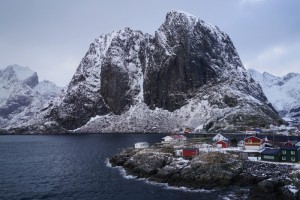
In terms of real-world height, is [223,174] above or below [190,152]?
below

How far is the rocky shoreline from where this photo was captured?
6091 centimetres

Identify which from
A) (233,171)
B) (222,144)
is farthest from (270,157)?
(222,144)

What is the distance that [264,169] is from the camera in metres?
71.3

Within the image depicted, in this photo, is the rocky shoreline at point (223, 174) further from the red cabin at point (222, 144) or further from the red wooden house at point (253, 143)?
the red cabin at point (222, 144)

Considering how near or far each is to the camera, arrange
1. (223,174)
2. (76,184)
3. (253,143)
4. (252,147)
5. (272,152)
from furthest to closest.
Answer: (253,143)
(252,147)
(272,152)
(76,184)
(223,174)

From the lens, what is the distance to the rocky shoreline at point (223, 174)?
6091 centimetres

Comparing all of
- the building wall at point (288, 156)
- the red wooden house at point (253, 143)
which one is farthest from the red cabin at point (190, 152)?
the building wall at point (288, 156)

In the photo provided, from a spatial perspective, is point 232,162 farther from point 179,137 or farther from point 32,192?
point 179,137

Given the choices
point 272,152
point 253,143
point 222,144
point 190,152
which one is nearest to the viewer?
point 272,152

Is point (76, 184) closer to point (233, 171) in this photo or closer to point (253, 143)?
point (233, 171)

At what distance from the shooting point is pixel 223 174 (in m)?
71.1

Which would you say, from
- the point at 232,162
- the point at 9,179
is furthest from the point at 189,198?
the point at 9,179

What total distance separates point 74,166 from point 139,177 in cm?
3083

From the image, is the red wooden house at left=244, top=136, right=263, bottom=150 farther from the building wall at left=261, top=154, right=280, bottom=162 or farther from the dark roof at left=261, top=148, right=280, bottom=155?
the building wall at left=261, top=154, right=280, bottom=162
